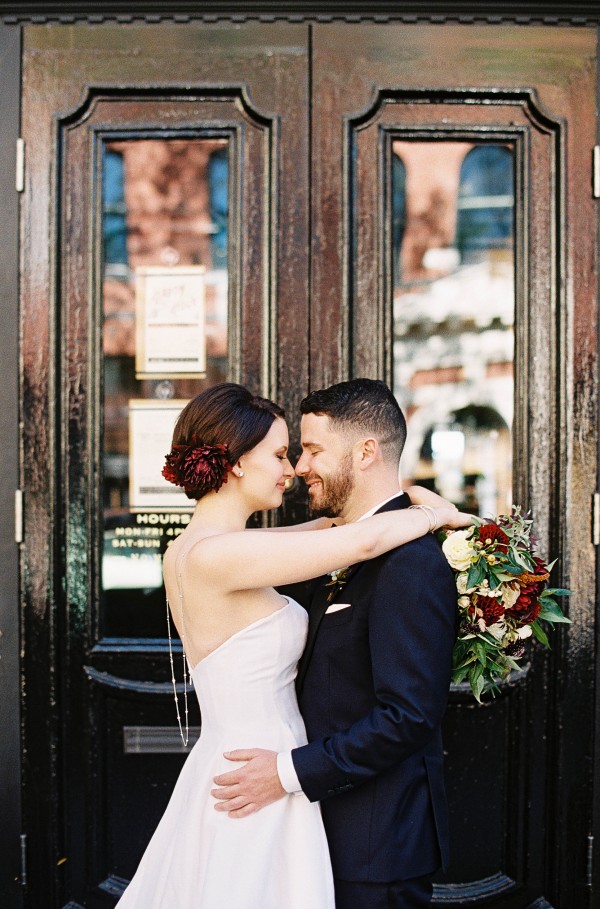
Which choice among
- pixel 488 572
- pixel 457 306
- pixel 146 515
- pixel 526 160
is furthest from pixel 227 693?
pixel 526 160

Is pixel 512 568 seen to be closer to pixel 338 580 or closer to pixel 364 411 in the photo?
pixel 338 580

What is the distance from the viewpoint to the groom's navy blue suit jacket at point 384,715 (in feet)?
6.97

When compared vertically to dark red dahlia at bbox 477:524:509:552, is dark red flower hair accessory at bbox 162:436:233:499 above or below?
above

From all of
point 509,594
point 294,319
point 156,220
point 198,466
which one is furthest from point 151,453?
point 509,594

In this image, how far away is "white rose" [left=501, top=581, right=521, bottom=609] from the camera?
7.63 feet

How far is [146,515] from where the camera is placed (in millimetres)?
3482

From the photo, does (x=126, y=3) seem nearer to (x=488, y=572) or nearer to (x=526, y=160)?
(x=526, y=160)

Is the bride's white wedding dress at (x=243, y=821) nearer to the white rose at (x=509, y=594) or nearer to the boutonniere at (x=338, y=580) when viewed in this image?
the boutonniere at (x=338, y=580)

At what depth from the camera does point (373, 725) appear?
2.11 metres

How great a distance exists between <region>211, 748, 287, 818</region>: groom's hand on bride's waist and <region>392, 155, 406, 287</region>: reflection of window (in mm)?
1995

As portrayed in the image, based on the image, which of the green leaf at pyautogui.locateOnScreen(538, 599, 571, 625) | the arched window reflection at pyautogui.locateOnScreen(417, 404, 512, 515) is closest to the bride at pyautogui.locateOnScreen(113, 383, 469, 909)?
the green leaf at pyautogui.locateOnScreen(538, 599, 571, 625)

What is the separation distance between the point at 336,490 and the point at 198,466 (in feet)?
1.33

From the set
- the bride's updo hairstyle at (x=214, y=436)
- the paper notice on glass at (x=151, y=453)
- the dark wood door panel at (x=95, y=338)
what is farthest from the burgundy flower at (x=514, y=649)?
the paper notice on glass at (x=151, y=453)

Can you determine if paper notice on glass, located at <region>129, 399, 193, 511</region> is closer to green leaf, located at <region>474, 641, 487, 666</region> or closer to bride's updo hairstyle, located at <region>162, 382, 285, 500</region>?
bride's updo hairstyle, located at <region>162, 382, 285, 500</region>
